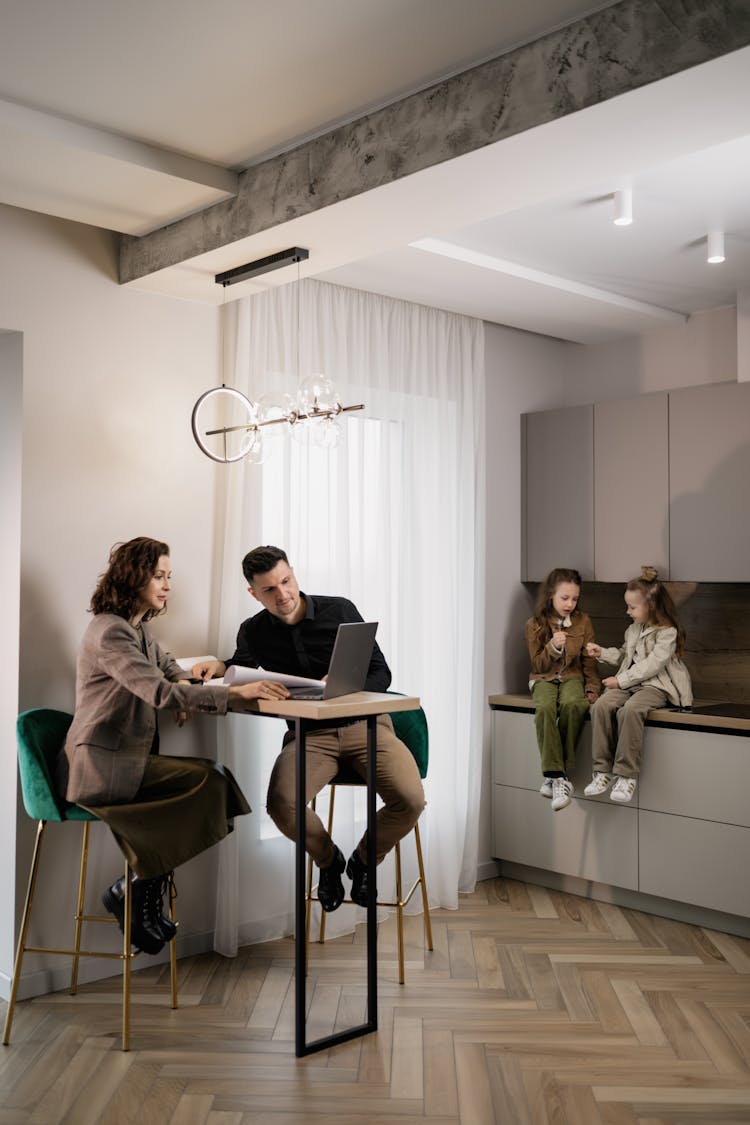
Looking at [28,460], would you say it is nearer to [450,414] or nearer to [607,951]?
[450,414]

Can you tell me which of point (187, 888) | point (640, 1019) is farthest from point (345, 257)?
point (640, 1019)

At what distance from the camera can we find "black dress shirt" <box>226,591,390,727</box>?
3934 mm

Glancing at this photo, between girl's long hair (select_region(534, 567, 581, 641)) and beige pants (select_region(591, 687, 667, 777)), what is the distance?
50 cm

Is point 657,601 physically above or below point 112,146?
below

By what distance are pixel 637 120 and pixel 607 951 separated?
305 cm

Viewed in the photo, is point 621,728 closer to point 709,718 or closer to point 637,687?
point 637,687

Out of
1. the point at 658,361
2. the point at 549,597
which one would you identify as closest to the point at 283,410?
the point at 549,597

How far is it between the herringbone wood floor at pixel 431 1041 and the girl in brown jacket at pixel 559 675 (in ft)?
2.44

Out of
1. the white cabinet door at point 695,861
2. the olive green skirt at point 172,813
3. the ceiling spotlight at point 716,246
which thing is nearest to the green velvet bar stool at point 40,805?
the olive green skirt at point 172,813

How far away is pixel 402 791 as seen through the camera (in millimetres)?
3732

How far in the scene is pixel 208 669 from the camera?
3.75 metres

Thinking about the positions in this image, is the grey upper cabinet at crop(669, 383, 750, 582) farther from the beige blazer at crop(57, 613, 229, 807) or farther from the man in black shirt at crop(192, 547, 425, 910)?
the beige blazer at crop(57, 613, 229, 807)

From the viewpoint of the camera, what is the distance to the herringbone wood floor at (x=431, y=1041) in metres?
2.84

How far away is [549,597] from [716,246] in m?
1.78
